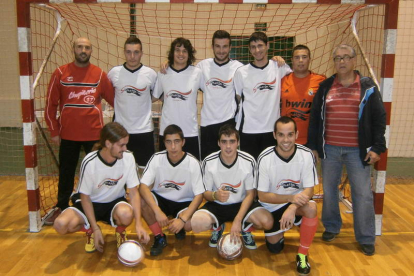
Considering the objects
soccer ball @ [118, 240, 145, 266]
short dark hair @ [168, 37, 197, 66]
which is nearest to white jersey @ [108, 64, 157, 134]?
short dark hair @ [168, 37, 197, 66]

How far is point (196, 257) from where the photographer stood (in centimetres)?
291

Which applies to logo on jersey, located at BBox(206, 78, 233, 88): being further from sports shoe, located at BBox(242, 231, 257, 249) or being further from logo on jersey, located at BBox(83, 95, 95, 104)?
sports shoe, located at BBox(242, 231, 257, 249)

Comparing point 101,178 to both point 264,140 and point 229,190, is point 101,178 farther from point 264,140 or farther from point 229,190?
point 264,140

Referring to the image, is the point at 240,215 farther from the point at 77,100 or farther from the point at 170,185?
the point at 77,100

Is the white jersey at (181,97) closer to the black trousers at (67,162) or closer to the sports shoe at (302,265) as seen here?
the black trousers at (67,162)

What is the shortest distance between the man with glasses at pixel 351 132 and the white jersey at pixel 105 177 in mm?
1484

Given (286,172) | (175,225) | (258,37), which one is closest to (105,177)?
(175,225)

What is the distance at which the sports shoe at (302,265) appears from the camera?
2648 millimetres

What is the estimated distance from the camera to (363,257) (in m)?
2.92

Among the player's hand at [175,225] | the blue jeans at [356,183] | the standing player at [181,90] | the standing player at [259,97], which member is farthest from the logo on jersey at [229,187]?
the blue jeans at [356,183]

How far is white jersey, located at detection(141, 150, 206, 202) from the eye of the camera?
3016 mm

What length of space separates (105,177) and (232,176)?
0.98 m

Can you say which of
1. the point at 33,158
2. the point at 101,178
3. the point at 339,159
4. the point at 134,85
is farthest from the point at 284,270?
the point at 33,158

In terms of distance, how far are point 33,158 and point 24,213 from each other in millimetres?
808
